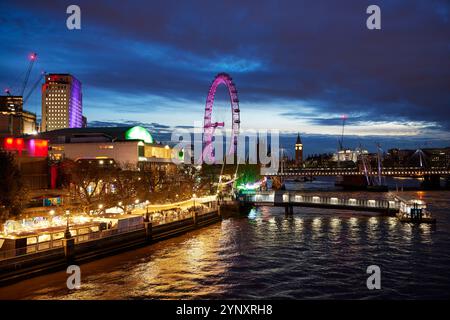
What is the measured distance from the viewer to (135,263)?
114 ft

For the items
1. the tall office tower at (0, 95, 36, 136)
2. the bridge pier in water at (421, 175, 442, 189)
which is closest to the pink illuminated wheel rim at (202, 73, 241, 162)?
the tall office tower at (0, 95, 36, 136)

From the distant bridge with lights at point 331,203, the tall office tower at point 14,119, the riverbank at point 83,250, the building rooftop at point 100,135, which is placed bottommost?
the riverbank at point 83,250

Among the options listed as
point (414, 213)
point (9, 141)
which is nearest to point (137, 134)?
point (9, 141)

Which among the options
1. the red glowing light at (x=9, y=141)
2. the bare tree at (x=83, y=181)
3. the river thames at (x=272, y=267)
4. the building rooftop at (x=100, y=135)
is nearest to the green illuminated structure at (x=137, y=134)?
the building rooftop at (x=100, y=135)

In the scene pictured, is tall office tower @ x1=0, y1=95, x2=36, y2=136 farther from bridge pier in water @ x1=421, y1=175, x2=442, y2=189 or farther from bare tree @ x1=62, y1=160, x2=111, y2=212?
bridge pier in water @ x1=421, y1=175, x2=442, y2=189

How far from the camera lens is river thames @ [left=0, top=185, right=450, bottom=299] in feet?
88.9

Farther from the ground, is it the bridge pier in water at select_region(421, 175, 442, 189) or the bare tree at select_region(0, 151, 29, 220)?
the bare tree at select_region(0, 151, 29, 220)

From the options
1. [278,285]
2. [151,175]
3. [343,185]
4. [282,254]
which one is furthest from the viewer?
[343,185]

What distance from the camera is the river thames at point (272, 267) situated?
27094mm

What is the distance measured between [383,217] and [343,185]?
103 m

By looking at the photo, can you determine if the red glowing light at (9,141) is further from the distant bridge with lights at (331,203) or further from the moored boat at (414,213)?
the moored boat at (414,213)

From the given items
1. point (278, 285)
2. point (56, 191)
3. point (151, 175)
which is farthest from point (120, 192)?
point (278, 285)

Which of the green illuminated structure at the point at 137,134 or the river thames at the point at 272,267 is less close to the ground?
the green illuminated structure at the point at 137,134
